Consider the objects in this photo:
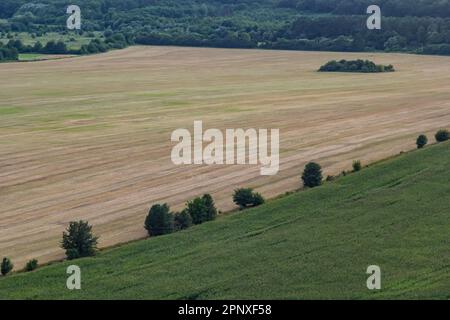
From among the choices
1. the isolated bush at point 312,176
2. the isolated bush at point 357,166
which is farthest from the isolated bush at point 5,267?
the isolated bush at point 357,166

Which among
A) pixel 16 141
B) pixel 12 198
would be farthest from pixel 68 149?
pixel 12 198

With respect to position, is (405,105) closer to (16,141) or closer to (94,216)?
(16,141)

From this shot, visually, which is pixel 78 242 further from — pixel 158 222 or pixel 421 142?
pixel 421 142

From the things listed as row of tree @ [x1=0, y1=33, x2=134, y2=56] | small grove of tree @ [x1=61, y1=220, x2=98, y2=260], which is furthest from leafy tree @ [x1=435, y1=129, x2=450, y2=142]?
row of tree @ [x1=0, y1=33, x2=134, y2=56]

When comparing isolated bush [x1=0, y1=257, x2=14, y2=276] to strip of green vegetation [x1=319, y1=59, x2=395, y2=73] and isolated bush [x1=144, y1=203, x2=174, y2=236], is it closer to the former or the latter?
isolated bush [x1=144, y1=203, x2=174, y2=236]

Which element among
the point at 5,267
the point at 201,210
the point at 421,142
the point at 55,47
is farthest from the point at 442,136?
the point at 55,47

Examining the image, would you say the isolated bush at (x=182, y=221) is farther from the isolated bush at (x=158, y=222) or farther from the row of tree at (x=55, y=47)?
the row of tree at (x=55, y=47)

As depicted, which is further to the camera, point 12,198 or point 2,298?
point 12,198
